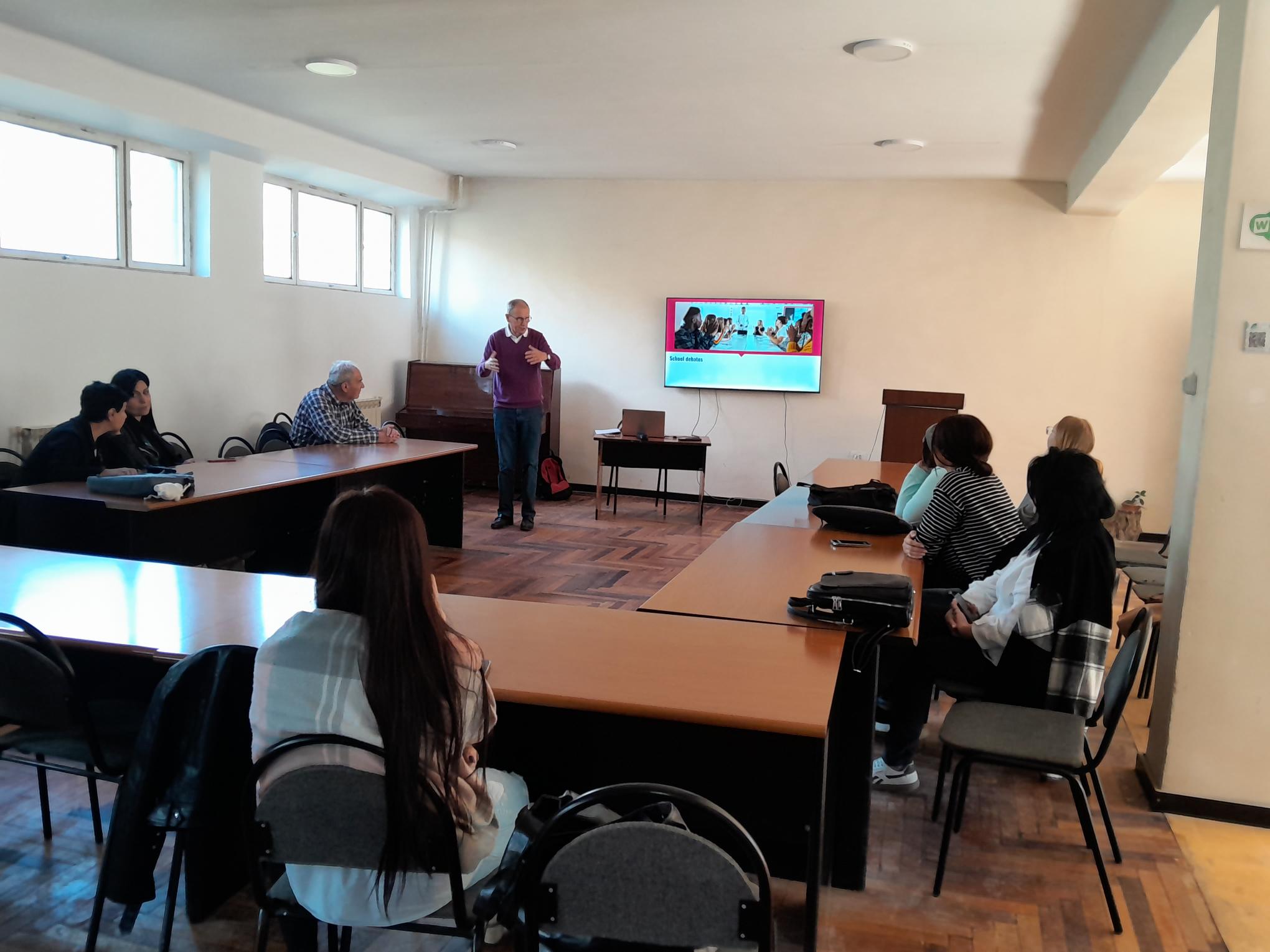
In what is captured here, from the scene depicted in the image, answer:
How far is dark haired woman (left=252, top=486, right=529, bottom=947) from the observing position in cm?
163

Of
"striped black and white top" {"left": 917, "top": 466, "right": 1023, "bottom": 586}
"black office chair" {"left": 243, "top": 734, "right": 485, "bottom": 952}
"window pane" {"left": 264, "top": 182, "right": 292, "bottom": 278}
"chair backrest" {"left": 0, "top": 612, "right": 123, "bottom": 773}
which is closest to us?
"black office chair" {"left": 243, "top": 734, "right": 485, "bottom": 952}

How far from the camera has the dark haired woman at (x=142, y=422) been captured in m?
5.32

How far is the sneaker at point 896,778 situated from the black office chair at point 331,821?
1.81 metres

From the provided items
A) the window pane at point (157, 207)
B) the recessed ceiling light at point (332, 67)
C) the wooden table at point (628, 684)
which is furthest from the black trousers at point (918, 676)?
the window pane at point (157, 207)

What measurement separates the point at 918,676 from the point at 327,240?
668cm

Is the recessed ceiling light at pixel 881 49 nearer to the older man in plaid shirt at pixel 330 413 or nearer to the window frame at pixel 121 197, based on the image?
the older man in plaid shirt at pixel 330 413

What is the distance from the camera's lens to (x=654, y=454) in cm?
778

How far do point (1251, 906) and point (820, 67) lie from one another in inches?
157

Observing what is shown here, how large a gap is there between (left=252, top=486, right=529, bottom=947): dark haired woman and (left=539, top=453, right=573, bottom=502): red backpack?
6.80 metres

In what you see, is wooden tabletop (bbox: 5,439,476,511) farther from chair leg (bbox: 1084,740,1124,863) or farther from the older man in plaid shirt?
chair leg (bbox: 1084,740,1124,863)

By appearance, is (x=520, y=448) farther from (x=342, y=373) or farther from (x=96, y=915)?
(x=96, y=915)

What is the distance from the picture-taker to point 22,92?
5.12 metres

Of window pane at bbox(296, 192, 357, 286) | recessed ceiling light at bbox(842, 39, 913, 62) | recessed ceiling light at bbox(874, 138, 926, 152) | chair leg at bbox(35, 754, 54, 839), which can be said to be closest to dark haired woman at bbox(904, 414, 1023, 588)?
recessed ceiling light at bbox(842, 39, 913, 62)

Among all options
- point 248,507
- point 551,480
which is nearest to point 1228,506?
point 248,507
